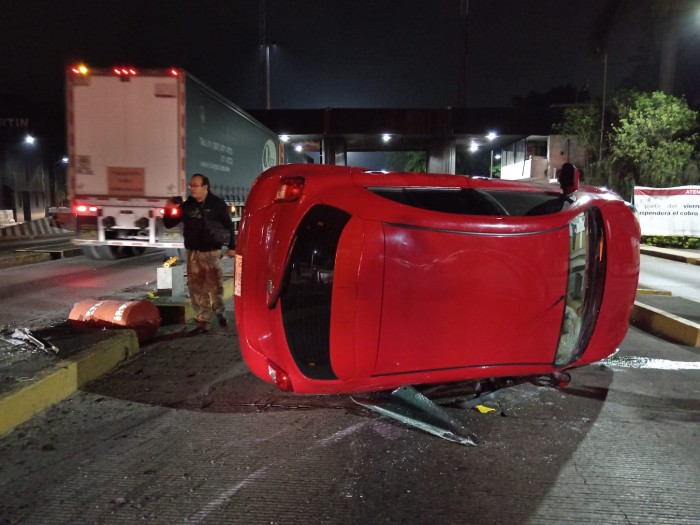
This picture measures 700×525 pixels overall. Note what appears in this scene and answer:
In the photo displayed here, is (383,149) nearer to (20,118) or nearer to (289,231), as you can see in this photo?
(20,118)

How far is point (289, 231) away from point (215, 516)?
1.44 m

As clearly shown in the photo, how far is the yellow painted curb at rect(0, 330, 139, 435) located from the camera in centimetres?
344

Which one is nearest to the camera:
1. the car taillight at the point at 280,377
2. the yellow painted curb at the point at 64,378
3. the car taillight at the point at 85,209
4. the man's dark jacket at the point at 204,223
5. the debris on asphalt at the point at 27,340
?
the car taillight at the point at 280,377

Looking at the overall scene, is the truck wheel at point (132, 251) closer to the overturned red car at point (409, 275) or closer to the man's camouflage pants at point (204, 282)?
the man's camouflage pants at point (204, 282)

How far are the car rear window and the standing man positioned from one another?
291cm

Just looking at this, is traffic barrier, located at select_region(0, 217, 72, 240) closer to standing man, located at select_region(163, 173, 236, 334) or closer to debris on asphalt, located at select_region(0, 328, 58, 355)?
standing man, located at select_region(163, 173, 236, 334)

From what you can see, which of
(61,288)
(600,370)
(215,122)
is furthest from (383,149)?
(600,370)

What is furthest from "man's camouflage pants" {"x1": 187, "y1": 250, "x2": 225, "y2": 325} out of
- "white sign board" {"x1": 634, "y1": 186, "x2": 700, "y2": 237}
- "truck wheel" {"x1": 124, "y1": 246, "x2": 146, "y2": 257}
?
"white sign board" {"x1": 634, "y1": 186, "x2": 700, "y2": 237}

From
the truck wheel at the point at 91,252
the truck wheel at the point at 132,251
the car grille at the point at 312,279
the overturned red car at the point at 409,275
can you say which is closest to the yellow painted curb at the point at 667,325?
the overturned red car at the point at 409,275

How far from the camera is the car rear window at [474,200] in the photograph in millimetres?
3068

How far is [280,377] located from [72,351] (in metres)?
2.33

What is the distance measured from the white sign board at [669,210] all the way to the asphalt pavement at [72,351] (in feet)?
41.8

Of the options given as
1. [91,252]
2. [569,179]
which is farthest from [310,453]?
[91,252]

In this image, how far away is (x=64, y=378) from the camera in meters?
3.98
